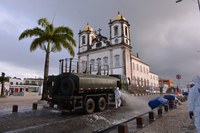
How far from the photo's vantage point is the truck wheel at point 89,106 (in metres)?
10.8

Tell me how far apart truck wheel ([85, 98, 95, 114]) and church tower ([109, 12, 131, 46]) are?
1361 inches

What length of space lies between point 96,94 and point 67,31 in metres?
8.23

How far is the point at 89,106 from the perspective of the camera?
11188mm

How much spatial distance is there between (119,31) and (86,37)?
37.6 feet

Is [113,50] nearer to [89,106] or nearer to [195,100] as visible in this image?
[89,106]

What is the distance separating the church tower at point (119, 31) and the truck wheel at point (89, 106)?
113 ft

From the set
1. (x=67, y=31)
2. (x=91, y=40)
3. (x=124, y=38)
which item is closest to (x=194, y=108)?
(x=67, y=31)

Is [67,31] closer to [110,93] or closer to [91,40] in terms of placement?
[110,93]

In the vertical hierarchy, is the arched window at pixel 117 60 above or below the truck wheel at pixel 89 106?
above

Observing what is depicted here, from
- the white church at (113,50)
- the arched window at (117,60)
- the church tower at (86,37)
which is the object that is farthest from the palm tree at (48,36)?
the church tower at (86,37)

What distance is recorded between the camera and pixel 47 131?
6.46 m

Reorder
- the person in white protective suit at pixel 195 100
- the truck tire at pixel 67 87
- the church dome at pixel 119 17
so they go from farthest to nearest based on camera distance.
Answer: the church dome at pixel 119 17, the truck tire at pixel 67 87, the person in white protective suit at pixel 195 100

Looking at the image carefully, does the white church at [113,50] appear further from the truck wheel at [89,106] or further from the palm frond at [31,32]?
the truck wheel at [89,106]

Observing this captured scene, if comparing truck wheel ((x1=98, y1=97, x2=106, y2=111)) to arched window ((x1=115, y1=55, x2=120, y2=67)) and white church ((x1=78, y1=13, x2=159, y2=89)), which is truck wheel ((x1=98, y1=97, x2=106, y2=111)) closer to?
white church ((x1=78, y1=13, x2=159, y2=89))
